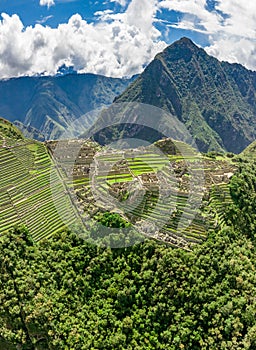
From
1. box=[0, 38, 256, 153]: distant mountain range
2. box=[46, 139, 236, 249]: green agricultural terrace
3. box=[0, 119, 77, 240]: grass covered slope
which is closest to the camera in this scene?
box=[46, 139, 236, 249]: green agricultural terrace

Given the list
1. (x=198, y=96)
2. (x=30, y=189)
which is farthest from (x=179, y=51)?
(x=30, y=189)

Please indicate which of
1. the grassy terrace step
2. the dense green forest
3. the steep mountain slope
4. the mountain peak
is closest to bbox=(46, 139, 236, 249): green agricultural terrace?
the grassy terrace step

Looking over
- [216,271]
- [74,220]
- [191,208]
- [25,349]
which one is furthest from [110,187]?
[25,349]

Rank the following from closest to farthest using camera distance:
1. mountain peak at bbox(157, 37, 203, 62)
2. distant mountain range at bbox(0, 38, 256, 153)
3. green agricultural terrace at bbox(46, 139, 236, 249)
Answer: green agricultural terrace at bbox(46, 139, 236, 249), distant mountain range at bbox(0, 38, 256, 153), mountain peak at bbox(157, 37, 203, 62)

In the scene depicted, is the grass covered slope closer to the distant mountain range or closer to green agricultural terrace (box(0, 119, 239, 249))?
green agricultural terrace (box(0, 119, 239, 249))

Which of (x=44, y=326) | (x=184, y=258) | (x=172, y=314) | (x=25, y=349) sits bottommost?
(x=25, y=349)

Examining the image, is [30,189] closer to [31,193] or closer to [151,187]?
[31,193]

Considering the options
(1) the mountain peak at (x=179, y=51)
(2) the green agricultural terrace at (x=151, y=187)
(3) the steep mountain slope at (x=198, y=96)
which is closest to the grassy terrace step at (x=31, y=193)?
(2) the green agricultural terrace at (x=151, y=187)

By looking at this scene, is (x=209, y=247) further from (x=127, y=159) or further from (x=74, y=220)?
(x=127, y=159)
